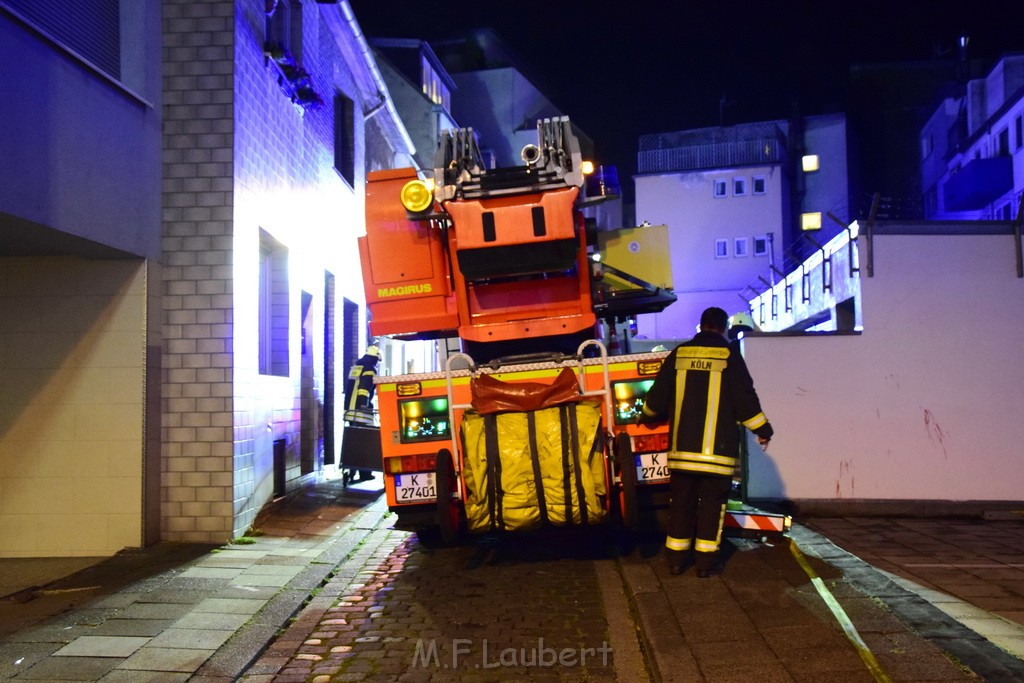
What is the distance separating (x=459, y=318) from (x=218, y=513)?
9.66ft

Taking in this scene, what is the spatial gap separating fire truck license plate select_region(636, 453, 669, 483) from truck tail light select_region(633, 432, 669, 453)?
0.04 m

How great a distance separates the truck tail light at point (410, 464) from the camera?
279 inches

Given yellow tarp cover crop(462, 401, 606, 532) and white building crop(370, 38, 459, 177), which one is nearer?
yellow tarp cover crop(462, 401, 606, 532)

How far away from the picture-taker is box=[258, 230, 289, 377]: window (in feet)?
35.3

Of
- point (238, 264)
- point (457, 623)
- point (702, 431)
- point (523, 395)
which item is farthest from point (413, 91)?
point (457, 623)

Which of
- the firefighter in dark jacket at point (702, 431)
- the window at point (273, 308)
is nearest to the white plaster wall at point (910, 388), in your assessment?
the firefighter in dark jacket at point (702, 431)

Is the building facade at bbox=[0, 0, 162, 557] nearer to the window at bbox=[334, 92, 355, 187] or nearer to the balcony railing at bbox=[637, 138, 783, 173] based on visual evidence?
the window at bbox=[334, 92, 355, 187]

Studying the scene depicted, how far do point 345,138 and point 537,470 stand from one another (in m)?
10.5

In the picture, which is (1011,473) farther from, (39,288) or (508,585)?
(39,288)

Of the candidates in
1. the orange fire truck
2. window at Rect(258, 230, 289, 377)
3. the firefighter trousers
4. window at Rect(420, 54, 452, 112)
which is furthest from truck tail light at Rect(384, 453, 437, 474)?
window at Rect(420, 54, 452, 112)

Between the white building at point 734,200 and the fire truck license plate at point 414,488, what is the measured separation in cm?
3185

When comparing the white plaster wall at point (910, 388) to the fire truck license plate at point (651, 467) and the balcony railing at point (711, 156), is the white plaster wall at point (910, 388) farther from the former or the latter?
the balcony railing at point (711, 156)

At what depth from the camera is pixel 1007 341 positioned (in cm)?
970

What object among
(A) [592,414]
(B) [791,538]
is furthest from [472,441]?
(B) [791,538]
